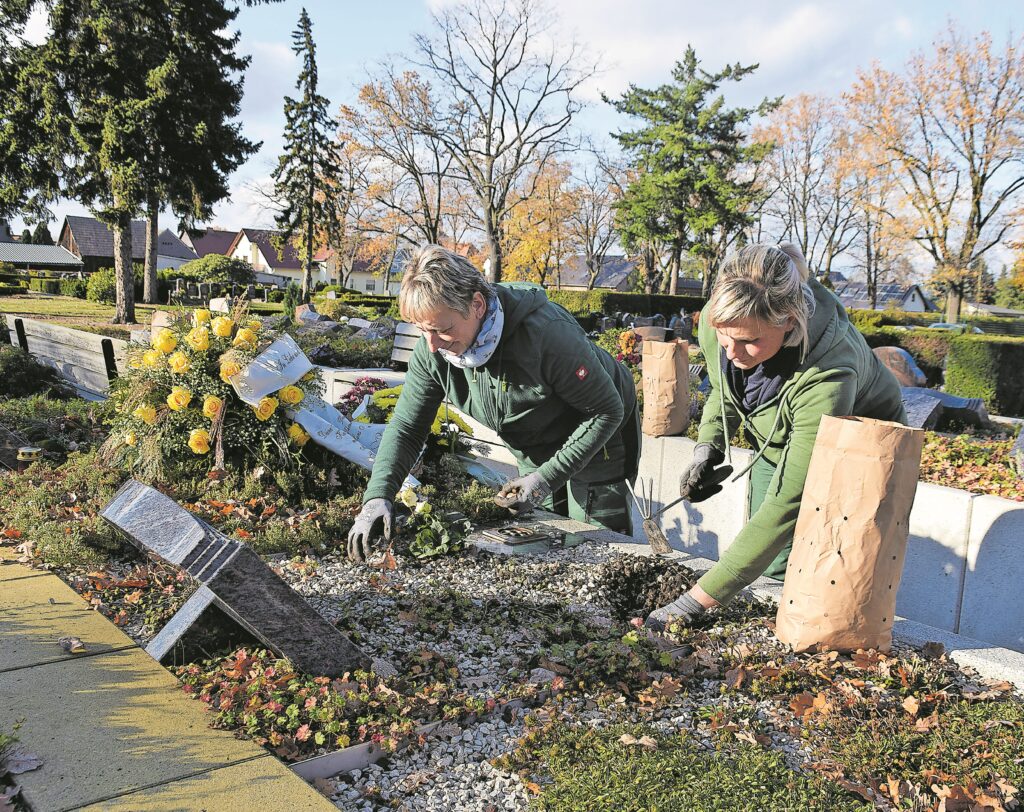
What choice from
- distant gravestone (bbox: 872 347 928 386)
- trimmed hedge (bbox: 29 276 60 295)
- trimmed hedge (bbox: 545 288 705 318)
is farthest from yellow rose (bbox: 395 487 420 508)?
trimmed hedge (bbox: 29 276 60 295)

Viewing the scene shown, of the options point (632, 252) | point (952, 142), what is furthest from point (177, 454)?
point (632, 252)

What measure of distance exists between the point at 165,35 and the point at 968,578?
21.2 meters

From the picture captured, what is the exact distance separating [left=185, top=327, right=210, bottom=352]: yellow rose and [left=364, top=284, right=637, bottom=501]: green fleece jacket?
6.77 ft

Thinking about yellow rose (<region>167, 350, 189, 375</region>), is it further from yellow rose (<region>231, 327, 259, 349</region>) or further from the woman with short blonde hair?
the woman with short blonde hair

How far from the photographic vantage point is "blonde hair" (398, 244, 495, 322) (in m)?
2.61

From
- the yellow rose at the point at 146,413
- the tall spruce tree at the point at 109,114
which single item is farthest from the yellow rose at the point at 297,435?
the tall spruce tree at the point at 109,114

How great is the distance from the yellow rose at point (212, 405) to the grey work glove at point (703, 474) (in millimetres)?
2887

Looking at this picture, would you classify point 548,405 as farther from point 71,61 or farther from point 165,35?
point 165,35

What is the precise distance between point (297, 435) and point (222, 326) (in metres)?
0.81

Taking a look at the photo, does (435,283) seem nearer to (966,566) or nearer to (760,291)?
(760,291)

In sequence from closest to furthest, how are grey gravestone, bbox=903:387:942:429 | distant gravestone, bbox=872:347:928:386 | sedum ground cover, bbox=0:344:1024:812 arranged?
sedum ground cover, bbox=0:344:1024:812, grey gravestone, bbox=903:387:942:429, distant gravestone, bbox=872:347:928:386

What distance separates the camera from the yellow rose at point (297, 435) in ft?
15.6

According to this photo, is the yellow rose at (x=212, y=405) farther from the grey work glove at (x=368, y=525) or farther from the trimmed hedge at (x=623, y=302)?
the trimmed hedge at (x=623, y=302)

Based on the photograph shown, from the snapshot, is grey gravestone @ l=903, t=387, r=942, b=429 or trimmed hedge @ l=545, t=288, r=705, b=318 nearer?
grey gravestone @ l=903, t=387, r=942, b=429
